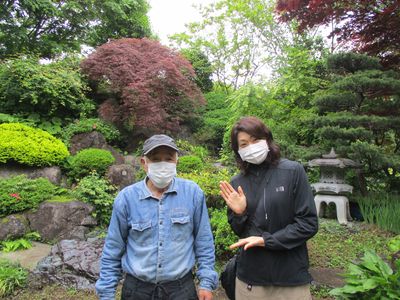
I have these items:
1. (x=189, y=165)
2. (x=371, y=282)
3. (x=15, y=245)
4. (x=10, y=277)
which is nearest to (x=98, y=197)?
(x=15, y=245)

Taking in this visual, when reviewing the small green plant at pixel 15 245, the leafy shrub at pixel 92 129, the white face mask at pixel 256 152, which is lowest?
the small green plant at pixel 15 245

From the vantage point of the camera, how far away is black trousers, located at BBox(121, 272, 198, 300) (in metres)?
1.74

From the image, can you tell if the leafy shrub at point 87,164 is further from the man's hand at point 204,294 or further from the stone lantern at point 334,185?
the man's hand at point 204,294

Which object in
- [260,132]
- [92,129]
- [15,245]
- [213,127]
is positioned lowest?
[15,245]

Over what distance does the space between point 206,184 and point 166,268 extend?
3.43 meters

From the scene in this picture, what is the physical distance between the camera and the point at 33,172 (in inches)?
262

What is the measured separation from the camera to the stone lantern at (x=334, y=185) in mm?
5410

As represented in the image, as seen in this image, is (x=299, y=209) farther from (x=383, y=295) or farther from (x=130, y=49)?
(x=130, y=49)

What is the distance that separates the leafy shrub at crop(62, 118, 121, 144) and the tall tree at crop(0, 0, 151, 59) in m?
2.76

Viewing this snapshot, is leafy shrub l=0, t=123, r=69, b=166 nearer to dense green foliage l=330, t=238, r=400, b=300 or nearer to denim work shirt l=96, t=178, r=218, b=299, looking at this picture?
denim work shirt l=96, t=178, r=218, b=299

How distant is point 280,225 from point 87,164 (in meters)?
5.80

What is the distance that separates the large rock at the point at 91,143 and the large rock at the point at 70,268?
11.5ft

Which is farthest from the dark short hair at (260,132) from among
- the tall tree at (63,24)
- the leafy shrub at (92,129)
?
the tall tree at (63,24)

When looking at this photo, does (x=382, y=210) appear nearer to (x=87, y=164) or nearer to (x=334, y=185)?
(x=334, y=185)
